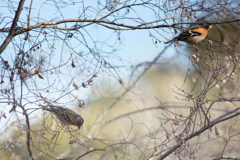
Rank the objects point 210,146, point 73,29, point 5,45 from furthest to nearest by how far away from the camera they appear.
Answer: point 210,146 < point 73,29 < point 5,45

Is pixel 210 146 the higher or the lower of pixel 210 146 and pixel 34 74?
the higher

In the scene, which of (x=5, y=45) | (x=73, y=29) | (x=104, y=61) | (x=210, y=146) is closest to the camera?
(x=5, y=45)

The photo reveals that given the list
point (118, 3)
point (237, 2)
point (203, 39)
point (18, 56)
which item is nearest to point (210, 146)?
point (203, 39)

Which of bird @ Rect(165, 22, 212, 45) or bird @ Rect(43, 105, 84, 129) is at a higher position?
bird @ Rect(165, 22, 212, 45)

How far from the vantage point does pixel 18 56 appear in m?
3.60

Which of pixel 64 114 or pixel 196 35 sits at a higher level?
pixel 196 35

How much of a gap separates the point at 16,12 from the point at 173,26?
2012mm

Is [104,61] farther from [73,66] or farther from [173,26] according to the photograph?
[173,26]

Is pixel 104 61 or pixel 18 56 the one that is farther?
pixel 104 61

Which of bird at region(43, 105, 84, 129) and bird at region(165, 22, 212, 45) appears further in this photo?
bird at region(165, 22, 212, 45)

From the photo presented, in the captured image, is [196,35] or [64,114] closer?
[64,114]

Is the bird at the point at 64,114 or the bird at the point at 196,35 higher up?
the bird at the point at 196,35

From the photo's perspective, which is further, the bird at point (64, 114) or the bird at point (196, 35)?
the bird at point (196, 35)

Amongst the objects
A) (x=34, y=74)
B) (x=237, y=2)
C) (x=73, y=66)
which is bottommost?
(x=34, y=74)
